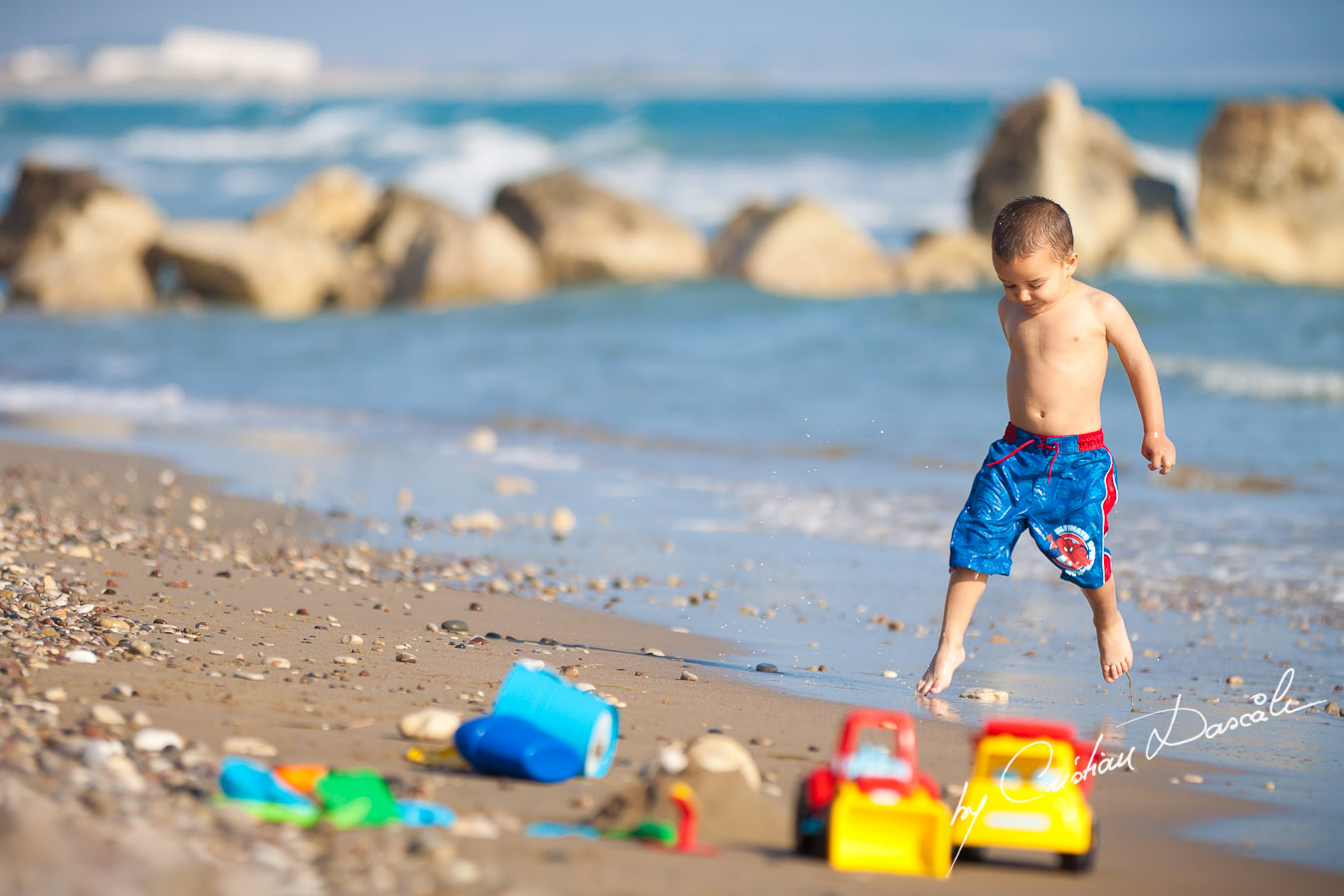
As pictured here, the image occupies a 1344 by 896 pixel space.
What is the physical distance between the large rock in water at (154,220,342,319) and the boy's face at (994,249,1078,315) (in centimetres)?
1405

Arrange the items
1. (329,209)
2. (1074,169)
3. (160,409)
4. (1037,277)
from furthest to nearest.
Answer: (329,209), (1074,169), (160,409), (1037,277)

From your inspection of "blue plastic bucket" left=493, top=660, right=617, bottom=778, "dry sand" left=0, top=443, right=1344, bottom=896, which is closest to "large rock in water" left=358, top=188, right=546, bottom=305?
"dry sand" left=0, top=443, right=1344, bottom=896

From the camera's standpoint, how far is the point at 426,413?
10.8 meters

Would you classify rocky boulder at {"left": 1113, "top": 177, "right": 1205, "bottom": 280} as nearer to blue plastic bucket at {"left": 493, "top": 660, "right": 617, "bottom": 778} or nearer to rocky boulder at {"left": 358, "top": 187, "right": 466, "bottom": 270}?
rocky boulder at {"left": 358, "top": 187, "right": 466, "bottom": 270}

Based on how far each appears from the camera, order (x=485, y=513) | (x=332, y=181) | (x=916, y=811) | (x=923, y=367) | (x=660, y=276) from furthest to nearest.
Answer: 1. (x=332, y=181)
2. (x=660, y=276)
3. (x=923, y=367)
4. (x=485, y=513)
5. (x=916, y=811)

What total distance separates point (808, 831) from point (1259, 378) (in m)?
10.2

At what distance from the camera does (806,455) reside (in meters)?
9.20

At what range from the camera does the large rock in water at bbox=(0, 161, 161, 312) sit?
55.9 ft

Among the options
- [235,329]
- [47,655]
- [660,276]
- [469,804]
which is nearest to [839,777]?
[469,804]

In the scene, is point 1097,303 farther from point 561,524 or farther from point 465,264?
point 465,264

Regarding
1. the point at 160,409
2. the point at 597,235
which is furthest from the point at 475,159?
the point at 160,409

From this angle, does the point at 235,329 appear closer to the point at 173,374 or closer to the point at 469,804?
the point at 173,374

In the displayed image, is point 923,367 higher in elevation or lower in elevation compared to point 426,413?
higher

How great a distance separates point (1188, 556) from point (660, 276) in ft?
37.4
